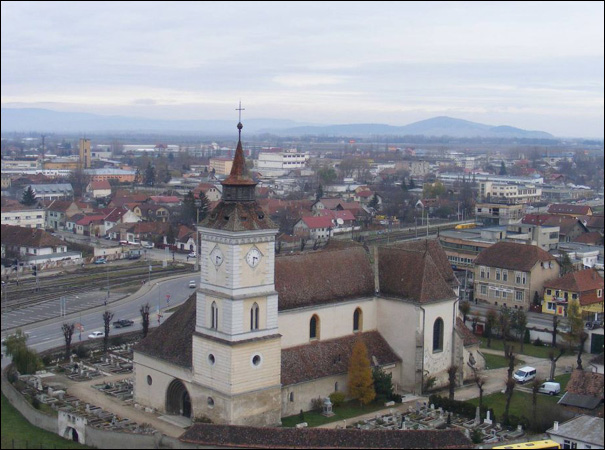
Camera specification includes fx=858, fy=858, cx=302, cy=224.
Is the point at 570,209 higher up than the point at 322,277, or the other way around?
the point at 570,209

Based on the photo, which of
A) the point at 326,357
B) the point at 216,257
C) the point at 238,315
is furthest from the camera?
the point at 326,357

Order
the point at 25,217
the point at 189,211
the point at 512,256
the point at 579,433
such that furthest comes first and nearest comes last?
the point at 189,211, the point at 25,217, the point at 512,256, the point at 579,433

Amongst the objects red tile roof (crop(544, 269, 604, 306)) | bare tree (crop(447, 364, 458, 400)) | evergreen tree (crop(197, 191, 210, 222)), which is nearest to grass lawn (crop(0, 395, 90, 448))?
bare tree (crop(447, 364, 458, 400))

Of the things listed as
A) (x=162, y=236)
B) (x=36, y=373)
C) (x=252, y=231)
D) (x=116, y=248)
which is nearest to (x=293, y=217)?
(x=162, y=236)

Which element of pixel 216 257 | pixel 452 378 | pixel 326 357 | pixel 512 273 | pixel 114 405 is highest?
Result: pixel 216 257

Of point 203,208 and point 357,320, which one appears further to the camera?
point 203,208

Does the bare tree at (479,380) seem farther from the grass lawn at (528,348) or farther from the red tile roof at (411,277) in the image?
the grass lawn at (528,348)

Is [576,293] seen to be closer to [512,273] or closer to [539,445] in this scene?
[512,273]

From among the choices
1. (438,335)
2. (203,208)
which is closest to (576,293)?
(438,335)
